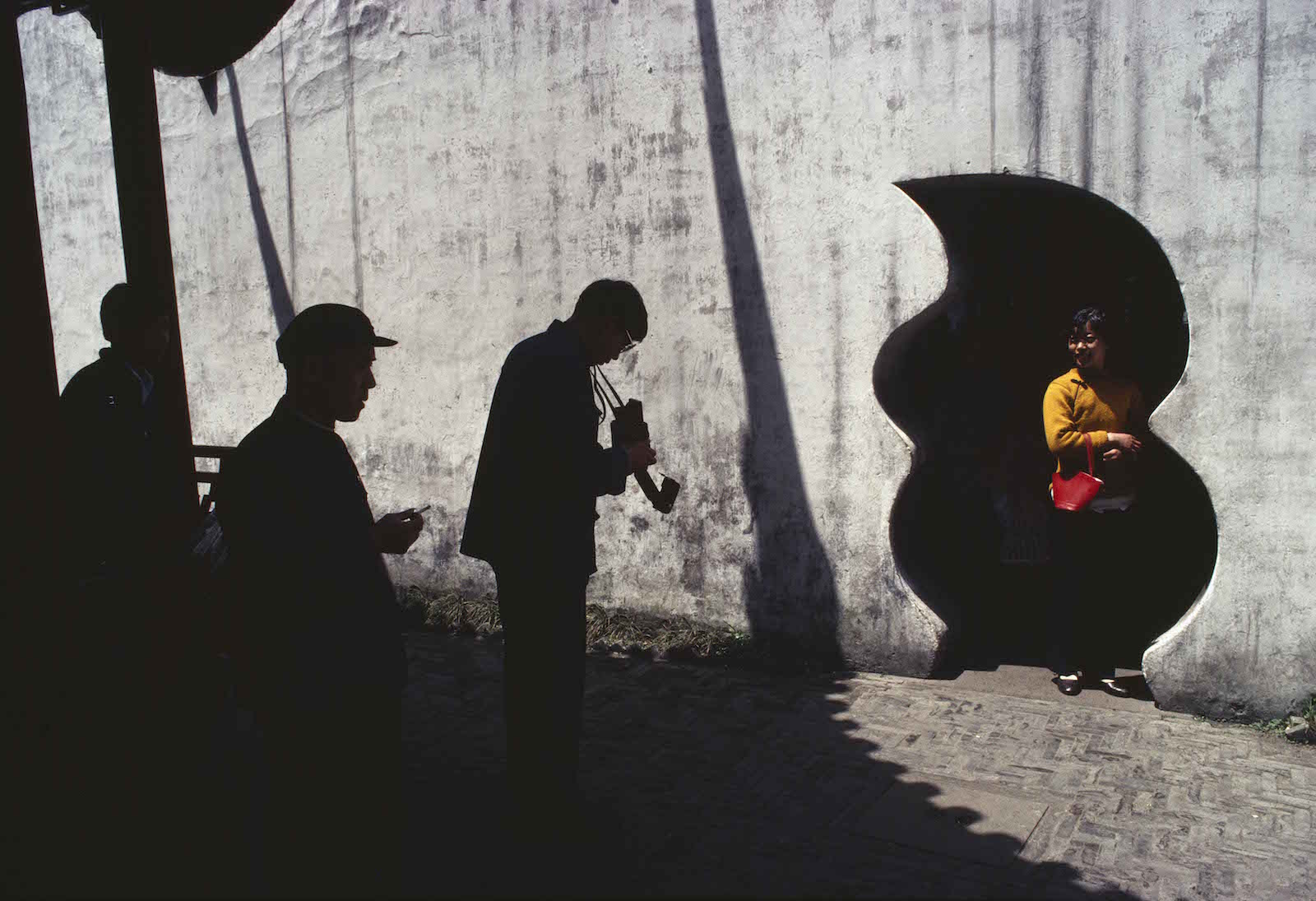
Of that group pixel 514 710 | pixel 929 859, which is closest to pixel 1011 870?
pixel 929 859

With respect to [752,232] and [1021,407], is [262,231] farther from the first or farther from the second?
[1021,407]

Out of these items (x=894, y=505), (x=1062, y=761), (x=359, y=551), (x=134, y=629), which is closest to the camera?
(x=359, y=551)

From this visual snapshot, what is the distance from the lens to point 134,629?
3717 mm

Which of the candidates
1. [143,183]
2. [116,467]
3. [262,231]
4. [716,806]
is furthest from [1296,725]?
[262,231]

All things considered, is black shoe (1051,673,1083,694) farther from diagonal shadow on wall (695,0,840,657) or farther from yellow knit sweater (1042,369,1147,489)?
diagonal shadow on wall (695,0,840,657)

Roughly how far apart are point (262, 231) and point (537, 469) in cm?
526

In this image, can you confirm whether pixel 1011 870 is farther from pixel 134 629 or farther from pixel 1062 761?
pixel 134 629

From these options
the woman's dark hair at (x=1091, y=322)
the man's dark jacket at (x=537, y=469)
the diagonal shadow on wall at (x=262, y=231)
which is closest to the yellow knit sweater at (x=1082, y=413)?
the woman's dark hair at (x=1091, y=322)

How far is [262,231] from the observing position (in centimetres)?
816

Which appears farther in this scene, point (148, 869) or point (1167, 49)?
point (1167, 49)

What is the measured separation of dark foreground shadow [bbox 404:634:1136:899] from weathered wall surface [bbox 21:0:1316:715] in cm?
97

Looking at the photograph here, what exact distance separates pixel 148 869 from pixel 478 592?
3678 millimetres

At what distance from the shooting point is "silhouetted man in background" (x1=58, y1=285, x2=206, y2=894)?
3.52 m

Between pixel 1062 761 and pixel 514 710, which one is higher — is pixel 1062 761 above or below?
below
